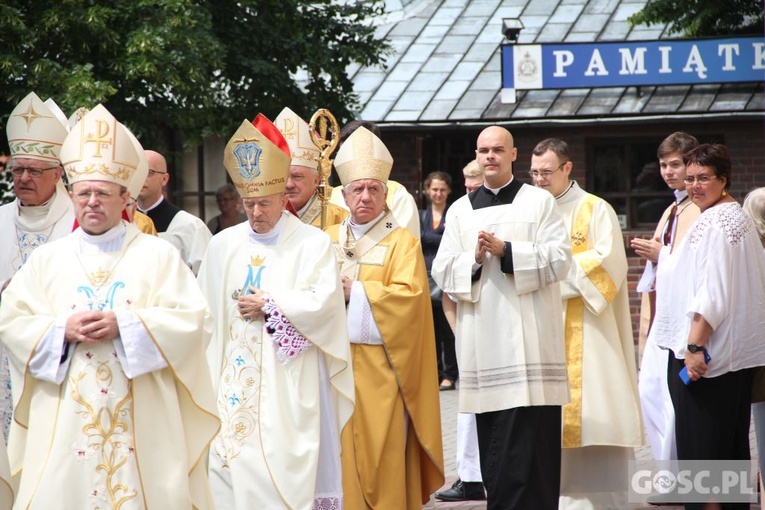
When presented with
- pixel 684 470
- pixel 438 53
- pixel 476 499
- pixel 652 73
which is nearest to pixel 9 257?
pixel 476 499

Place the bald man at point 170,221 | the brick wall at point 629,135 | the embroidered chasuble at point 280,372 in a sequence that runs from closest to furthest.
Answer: the embroidered chasuble at point 280,372, the bald man at point 170,221, the brick wall at point 629,135

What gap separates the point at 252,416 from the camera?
5.95 meters

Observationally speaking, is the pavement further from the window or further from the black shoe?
the window

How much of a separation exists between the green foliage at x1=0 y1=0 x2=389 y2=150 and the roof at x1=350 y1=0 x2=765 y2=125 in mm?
1145

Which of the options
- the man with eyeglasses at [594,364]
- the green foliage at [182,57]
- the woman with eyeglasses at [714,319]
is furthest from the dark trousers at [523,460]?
the green foliage at [182,57]

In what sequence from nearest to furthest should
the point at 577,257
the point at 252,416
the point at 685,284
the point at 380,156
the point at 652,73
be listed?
the point at 252,416
the point at 685,284
the point at 380,156
the point at 577,257
the point at 652,73

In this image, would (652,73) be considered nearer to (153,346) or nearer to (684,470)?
(684,470)

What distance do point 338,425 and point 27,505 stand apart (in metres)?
1.65

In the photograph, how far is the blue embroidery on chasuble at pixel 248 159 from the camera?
608 centimetres

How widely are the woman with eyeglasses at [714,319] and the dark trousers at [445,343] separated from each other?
18.6 feet

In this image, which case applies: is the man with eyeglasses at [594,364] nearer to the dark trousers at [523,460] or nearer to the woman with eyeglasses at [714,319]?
the dark trousers at [523,460]

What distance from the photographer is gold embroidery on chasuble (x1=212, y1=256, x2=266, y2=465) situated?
594 centimetres

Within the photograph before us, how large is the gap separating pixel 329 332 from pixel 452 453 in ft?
12.1

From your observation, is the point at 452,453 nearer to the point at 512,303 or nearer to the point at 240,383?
the point at 512,303
